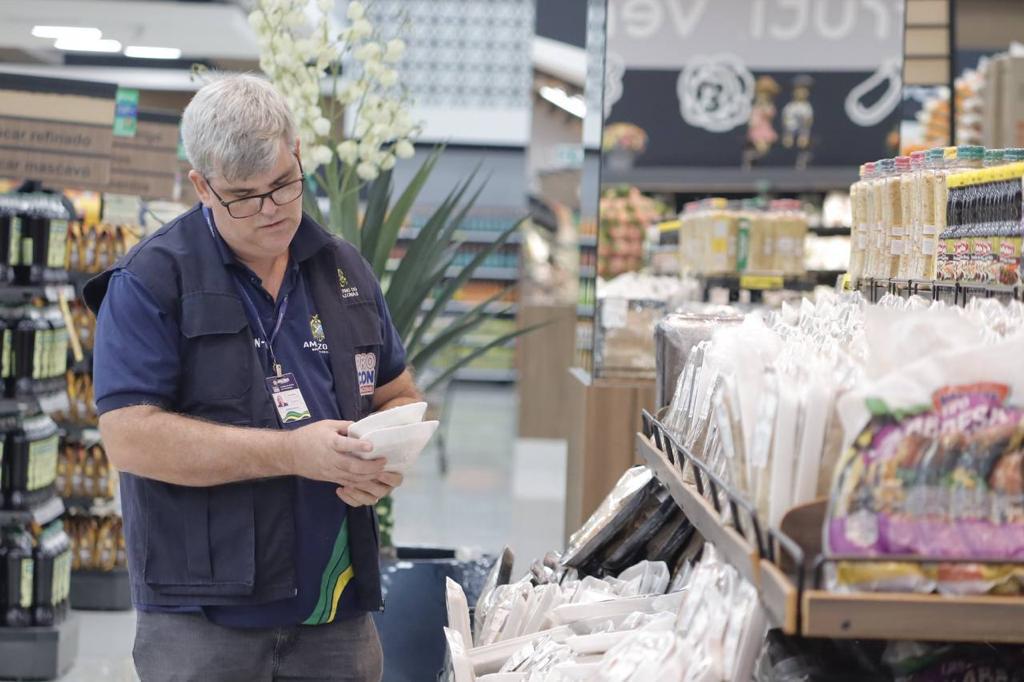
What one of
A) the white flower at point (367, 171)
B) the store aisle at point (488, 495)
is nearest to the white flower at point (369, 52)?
the white flower at point (367, 171)

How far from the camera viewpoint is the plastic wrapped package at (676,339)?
2506 mm

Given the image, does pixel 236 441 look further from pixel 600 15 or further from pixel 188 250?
pixel 600 15

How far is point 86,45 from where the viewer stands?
11.9 m

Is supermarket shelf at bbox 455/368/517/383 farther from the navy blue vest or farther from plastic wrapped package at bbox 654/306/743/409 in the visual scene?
the navy blue vest

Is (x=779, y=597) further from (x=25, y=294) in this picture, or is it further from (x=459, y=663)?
(x=25, y=294)

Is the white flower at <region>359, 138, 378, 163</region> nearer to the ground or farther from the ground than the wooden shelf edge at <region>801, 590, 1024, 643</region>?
farther from the ground

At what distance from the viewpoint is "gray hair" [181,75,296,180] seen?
2086 millimetres

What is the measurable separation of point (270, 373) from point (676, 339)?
0.81 metres

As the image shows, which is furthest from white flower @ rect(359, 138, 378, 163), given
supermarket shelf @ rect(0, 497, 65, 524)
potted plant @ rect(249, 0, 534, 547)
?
supermarket shelf @ rect(0, 497, 65, 524)

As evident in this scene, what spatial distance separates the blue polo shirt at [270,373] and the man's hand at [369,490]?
81 millimetres

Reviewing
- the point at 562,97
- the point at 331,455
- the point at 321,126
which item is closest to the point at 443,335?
the point at 321,126

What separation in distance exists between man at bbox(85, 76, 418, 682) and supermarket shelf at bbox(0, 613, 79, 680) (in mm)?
2881

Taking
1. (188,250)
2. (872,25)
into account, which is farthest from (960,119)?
(188,250)

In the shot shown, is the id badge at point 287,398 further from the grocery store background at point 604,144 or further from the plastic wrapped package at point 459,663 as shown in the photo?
the grocery store background at point 604,144
